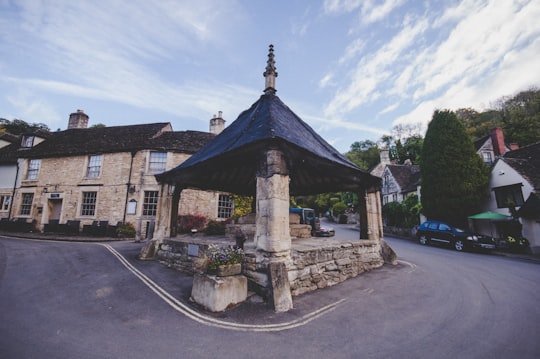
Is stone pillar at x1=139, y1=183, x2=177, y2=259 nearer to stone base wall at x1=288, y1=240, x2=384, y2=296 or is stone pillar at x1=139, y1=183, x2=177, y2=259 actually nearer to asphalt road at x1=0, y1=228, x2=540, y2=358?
asphalt road at x1=0, y1=228, x2=540, y2=358

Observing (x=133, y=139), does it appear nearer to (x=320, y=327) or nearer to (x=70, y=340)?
(x=70, y=340)

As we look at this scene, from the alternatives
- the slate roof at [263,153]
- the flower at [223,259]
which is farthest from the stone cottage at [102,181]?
the flower at [223,259]

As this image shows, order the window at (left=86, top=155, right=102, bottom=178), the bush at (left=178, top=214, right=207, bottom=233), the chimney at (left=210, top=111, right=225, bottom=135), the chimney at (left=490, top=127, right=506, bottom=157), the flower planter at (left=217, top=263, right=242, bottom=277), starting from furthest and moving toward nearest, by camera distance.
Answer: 1. the chimney at (left=210, top=111, right=225, bottom=135)
2. the chimney at (left=490, top=127, right=506, bottom=157)
3. the window at (left=86, top=155, right=102, bottom=178)
4. the bush at (left=178, top=214, right=207, bottom=233)
5. the flower planter at (left=217, top=263, right=242, bottom=277)

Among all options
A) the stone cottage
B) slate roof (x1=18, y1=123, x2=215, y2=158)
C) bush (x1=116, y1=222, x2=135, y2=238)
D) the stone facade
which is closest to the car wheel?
the stone cottage

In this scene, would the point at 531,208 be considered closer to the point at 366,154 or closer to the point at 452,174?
the point at 452,174

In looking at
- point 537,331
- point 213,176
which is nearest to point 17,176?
point 213,176

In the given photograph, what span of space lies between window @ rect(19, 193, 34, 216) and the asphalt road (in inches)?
585

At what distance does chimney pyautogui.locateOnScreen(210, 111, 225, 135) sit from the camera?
1970cm

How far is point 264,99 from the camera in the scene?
7578mm

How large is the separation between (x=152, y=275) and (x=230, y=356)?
176 inches

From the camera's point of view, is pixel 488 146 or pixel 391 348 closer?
pixel 391 348

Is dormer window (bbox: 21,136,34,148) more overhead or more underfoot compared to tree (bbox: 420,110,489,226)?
more overhead

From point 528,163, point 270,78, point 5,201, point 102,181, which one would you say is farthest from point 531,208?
point 5,201

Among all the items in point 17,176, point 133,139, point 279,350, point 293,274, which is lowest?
point 279,350
